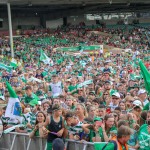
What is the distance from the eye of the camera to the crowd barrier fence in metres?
Answer: 7.77

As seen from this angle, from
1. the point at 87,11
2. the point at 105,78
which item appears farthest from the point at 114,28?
the point at 105,78

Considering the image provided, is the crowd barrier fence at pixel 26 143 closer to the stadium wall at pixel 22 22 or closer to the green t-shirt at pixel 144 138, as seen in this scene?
the green t-shirt at pixel 144 138

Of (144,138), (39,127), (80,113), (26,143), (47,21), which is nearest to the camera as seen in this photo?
(144,138)

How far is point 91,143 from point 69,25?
53.1 metres

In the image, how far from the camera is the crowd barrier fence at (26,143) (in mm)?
7767

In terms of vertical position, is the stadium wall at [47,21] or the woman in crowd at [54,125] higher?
the stadium wall at [47,21]

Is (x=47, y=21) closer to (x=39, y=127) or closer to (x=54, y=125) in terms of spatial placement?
(x=39, y=127)

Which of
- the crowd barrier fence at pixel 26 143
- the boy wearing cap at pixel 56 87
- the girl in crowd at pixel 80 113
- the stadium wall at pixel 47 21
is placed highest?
the stadium wall at pixel 47 21

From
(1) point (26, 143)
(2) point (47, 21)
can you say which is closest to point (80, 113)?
(1) point (26, 143)

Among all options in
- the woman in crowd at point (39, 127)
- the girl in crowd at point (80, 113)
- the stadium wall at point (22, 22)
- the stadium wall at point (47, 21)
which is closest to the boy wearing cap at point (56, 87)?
the girl in crowd at point (80, 113)

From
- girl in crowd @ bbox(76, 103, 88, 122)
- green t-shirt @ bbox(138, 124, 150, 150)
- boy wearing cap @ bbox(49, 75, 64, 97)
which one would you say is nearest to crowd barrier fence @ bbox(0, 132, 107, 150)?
girl in crowd @ bbox(76, 103, 88, 122)

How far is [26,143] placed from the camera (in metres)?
8.89

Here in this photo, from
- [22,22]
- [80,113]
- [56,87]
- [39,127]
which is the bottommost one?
[56,87]

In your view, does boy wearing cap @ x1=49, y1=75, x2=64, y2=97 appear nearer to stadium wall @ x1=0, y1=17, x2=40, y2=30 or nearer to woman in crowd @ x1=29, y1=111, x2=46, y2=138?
woman in crowd @ x1=29, y1=111, x2=46, y2=138
